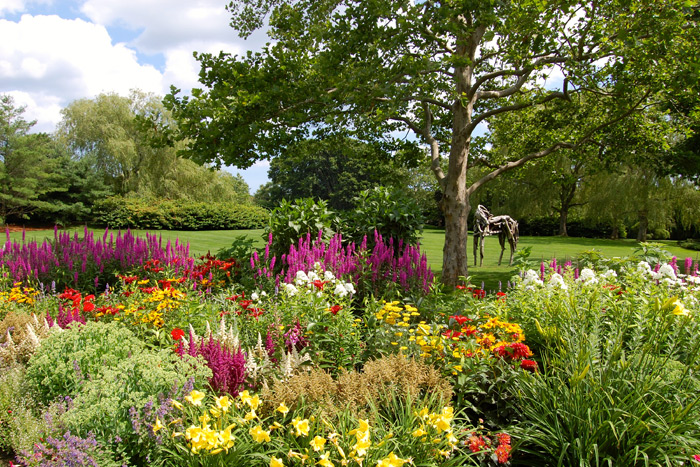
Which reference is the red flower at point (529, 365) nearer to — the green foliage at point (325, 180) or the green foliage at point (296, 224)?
the green foliage at point (296, 224)

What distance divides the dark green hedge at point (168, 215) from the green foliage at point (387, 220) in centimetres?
1462

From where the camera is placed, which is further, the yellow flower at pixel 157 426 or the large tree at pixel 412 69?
the large tree at pixel 412 69

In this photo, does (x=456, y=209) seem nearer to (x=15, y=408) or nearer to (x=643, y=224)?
(x=15, y=408)

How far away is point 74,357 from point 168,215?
74.6 ft

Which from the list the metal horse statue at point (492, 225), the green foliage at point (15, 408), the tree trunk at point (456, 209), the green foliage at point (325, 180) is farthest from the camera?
the green foliage at point (325, 180)

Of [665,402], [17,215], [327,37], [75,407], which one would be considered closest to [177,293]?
[75,407]

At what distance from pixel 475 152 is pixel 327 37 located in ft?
16.6

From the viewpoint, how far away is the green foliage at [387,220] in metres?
7.33

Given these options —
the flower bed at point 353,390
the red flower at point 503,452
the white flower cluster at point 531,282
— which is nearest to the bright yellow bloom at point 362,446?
the flower bed at point 353,390

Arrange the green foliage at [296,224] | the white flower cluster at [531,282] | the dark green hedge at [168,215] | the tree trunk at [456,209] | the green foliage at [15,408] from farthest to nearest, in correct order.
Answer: the dark green hedge at [168,215]
the tree trunk at [456,209]
the green foliage at [296,224]
the white flower cluster at [531,282]
the green foliage at [15,408]

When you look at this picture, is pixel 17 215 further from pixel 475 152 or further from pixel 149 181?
pixel 475 152

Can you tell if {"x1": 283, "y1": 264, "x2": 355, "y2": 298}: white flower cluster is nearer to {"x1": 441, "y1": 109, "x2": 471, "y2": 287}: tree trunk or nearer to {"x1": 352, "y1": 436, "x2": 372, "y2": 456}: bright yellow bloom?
{"x1": 352, "y1": 436, "x2": 372, "y2": 456}: bright yellow bloom

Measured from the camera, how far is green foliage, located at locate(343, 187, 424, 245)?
733 cm

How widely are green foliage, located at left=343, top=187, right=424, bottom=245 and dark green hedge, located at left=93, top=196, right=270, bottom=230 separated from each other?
14.6 m
